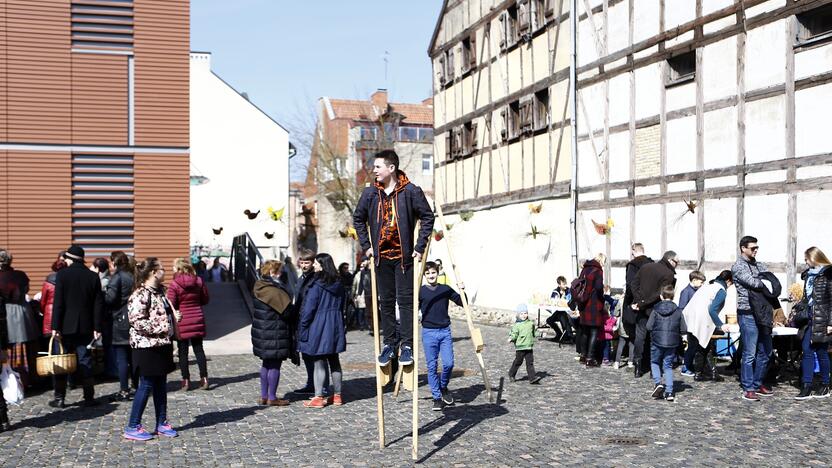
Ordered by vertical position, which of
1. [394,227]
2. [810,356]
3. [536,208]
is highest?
[536,208]

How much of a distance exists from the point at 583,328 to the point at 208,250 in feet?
112

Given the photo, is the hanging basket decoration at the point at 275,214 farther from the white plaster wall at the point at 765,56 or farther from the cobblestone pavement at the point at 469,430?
the cobblestone pavement at the point at 469,430

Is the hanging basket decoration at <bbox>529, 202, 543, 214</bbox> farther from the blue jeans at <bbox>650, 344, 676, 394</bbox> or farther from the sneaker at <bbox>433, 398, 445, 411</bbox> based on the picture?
the sneaker at <bbox>433, 398, 445, 411</bbox>

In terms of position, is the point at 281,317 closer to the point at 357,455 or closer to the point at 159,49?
the point at 357,455

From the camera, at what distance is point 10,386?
10.2 m

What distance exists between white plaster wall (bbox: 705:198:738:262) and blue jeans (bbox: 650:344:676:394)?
606 centimetres

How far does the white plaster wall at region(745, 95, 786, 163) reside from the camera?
16.2 m

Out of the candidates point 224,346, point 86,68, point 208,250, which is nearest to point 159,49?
point 86,68

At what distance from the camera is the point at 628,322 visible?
1469 cm

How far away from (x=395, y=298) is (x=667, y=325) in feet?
14.5

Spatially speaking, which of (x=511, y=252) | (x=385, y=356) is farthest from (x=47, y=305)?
(x=511, y=252)

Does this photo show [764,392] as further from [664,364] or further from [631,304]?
[631,304]

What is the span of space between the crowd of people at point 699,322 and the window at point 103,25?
9.67 meters

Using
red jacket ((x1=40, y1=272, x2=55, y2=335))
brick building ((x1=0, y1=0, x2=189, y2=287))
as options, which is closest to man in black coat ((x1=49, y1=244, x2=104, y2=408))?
red jacket ((x1=40, y1=272, x2=55, y2=335))
